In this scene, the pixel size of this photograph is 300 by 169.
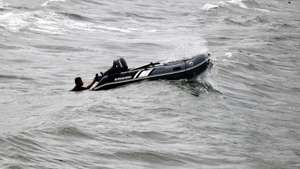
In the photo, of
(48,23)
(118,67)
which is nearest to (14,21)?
(48,23)

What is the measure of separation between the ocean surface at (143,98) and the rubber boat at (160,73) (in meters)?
0.26

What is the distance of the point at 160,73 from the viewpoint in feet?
68.3

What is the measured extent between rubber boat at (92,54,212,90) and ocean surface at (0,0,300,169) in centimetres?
26

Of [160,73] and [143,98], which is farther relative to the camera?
[160,73]

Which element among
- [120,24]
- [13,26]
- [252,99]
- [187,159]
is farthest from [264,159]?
[120,24]

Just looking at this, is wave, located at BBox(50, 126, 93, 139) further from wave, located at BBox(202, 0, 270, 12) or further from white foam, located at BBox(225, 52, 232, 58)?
wave, located at BBox(202, 0, 270, 12)

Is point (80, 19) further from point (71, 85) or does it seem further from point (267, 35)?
point (71, 85)

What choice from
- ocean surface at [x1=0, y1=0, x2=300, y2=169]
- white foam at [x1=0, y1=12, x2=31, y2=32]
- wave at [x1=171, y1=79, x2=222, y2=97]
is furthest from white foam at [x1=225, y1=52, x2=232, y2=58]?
white foam at [x1=0, y1=12, x2=31, y2=32]

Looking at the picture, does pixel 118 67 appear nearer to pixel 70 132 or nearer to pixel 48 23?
pixel 70 132

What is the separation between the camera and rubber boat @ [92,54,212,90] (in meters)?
20.7

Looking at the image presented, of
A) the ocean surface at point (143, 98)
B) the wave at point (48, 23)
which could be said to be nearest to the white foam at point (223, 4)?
the ocean surface at point (143, 98)

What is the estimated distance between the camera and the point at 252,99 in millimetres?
21828

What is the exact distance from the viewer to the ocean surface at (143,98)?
14.7 meters

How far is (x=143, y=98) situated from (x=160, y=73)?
3.86 feet
